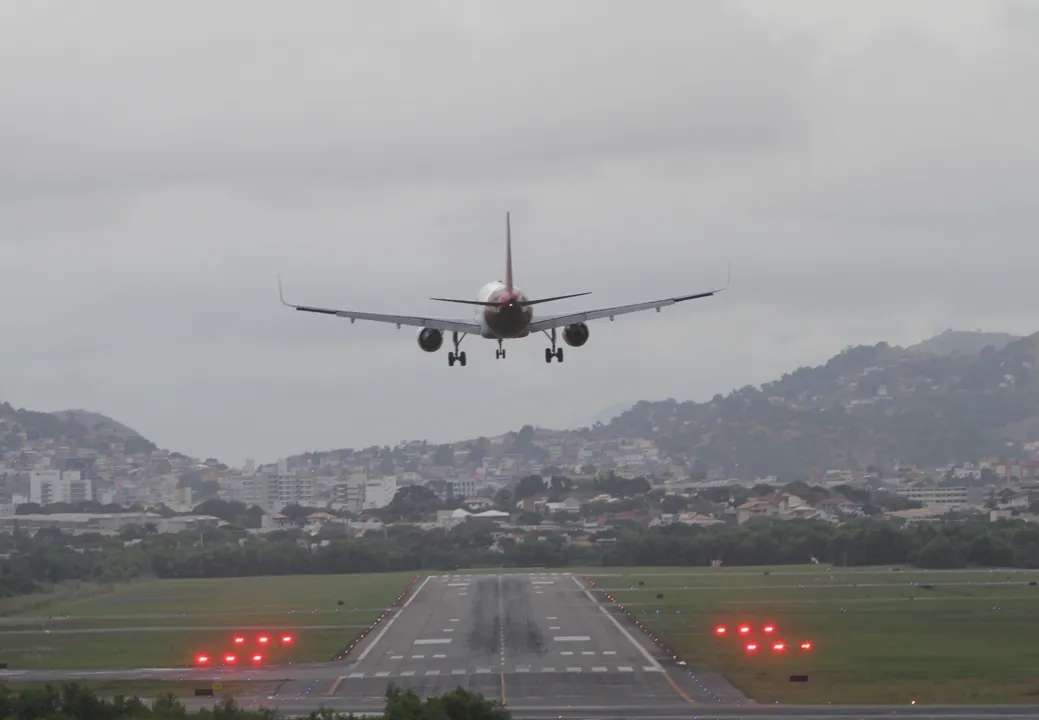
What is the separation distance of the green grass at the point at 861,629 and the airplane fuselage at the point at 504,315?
2643 centimetres

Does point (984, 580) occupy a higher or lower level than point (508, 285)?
lower

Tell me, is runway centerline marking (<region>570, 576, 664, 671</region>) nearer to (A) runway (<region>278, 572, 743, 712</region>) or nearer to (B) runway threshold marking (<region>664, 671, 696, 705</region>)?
(A) runway (<region>278, 572, 743, 712</region>)

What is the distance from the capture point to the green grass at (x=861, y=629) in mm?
90250

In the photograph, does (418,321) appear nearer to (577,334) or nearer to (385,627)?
(577,334)

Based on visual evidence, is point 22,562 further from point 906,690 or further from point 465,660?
point 906,690

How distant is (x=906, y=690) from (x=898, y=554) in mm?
96842

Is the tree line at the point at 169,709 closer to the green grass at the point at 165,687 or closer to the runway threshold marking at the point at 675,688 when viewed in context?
the green grass at the point at 165,687

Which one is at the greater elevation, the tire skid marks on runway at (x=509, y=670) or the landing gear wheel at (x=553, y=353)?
the landing gear wheel at (x=553, y=353)

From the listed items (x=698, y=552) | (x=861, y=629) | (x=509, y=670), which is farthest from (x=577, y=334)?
(x=698, y=552)

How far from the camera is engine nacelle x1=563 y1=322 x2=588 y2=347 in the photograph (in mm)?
74625

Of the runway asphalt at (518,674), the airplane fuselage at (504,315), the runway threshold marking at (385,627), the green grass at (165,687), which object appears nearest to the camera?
the airplane fuselage at (504,315)

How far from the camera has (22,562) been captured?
154875mm

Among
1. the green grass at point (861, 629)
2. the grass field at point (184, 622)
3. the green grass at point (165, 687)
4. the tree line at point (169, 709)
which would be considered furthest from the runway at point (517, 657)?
the tree line at point (169, 709)

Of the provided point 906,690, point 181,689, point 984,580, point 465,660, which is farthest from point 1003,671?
point 984,580
